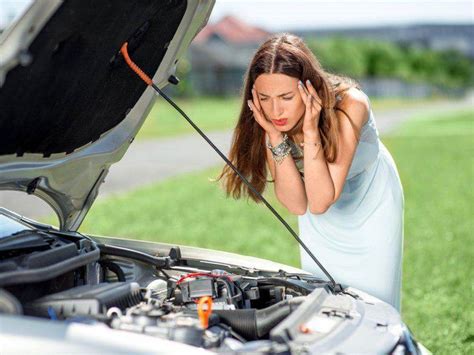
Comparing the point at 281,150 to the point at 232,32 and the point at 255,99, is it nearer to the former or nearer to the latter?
the point at 255,99

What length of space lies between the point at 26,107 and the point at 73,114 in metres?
0.35

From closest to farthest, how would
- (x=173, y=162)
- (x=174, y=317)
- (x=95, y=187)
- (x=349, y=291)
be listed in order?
(x=174, y=317)
(x=349, y=291)
(x=95, y=187)
(x=173, y=162)

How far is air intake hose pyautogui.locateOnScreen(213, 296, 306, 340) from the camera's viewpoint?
9.54 feet

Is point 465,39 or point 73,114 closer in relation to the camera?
point 73,114

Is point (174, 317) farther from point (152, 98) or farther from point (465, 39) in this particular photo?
point (465, 39)

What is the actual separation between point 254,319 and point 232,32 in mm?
86597

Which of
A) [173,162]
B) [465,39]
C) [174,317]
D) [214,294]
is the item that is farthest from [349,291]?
[465,39]

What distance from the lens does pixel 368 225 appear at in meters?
3.87

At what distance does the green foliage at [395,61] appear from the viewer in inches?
3401

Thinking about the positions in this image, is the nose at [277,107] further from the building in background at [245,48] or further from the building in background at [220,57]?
the building in background at [220,57]

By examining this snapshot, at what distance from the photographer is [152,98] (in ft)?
12.1

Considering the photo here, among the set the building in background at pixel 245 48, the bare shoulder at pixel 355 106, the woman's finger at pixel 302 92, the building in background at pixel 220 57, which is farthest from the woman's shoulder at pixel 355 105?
the building in background at pixel 220 57

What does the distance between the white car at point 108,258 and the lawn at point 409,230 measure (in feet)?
7.49

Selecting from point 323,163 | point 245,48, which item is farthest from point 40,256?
point 245,48
